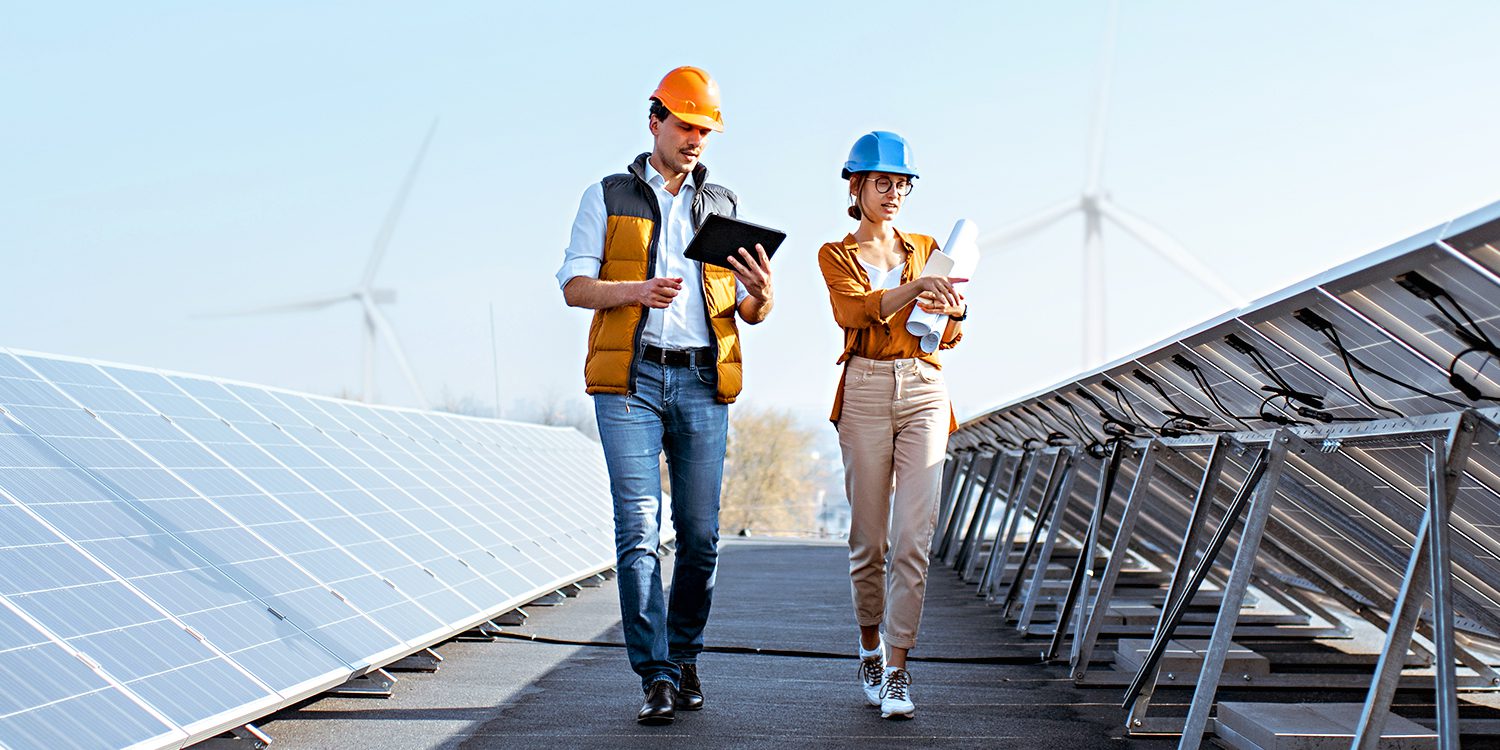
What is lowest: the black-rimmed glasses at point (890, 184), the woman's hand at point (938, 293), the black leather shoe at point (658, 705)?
the black leather shoe at point (658, 705)

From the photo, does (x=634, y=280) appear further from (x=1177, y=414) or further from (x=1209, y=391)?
(x=1177, y=414)

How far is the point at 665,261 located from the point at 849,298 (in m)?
0.84

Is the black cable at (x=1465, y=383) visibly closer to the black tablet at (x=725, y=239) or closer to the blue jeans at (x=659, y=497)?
the black tablet at (x=725, y=239)

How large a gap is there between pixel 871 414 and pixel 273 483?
145 inches

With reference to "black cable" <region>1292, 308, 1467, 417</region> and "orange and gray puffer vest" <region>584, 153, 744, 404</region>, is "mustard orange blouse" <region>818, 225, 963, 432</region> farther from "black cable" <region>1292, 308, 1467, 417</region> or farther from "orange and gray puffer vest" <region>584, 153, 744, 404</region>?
"black cable" <region>1292, 308, 1467, 417</region>

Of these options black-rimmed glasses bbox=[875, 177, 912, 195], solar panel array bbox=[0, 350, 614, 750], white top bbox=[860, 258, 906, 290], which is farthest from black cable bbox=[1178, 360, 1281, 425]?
solar panel array bbox=[0, 350, 614, 750]

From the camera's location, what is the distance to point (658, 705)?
5.74 metres

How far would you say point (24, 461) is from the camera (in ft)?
19.0

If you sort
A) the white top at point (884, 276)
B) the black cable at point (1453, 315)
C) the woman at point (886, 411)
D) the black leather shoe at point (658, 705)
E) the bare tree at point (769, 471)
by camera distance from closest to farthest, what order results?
the black cable at point (1453, 315)
the black leather shoe at point (658, 705)
the woman at point (886, 411)
the white top at point (884, 276)
the bare tree at point (769, 471)

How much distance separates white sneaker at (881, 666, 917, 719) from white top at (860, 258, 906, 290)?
5.60 feet

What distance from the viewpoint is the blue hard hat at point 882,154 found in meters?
6.28

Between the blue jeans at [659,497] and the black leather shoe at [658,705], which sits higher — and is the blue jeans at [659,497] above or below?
above

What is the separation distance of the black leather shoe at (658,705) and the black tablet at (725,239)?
1782mm

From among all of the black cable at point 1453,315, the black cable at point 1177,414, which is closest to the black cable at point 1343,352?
the black cable at point 1453,315
